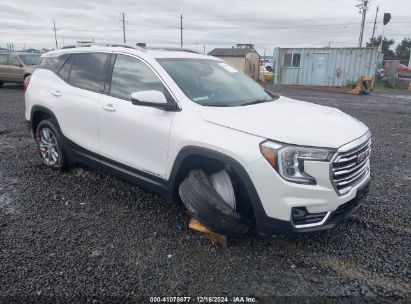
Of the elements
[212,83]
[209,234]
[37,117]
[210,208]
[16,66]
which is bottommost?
[209,234]

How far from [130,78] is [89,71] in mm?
791

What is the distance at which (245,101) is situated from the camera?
364cm

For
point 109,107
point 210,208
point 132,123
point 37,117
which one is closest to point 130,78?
point 109,107

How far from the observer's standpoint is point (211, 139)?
289cm

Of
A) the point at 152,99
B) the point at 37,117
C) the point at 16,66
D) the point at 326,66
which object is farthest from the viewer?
the point at 326,66

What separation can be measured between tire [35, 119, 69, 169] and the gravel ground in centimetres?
43

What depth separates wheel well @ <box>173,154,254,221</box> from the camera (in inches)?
121

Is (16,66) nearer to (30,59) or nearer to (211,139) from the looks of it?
(30,59)

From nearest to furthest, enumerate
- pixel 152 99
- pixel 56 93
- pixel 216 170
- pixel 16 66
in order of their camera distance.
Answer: pixel 152 99 < pixel 216 170 < pixel 56 93 < pixel 16 66

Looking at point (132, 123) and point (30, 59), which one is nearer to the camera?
point (132, 123)

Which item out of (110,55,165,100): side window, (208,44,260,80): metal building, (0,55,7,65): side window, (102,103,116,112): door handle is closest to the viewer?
(110,55,165,100): side window

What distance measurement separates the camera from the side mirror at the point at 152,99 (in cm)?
314

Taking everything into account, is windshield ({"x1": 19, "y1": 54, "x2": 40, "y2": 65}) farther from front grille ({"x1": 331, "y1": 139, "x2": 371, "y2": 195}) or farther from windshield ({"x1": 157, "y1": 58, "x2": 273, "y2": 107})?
front grille ({"x1": 331, "y1": 139, "x2": 371, "y2": 195})

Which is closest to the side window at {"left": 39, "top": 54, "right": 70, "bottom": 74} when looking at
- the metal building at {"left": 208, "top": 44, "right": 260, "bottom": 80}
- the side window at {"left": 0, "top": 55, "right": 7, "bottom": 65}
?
the side window at {"left": 0, "top": 55, "right": 7, "bottom": 65}
